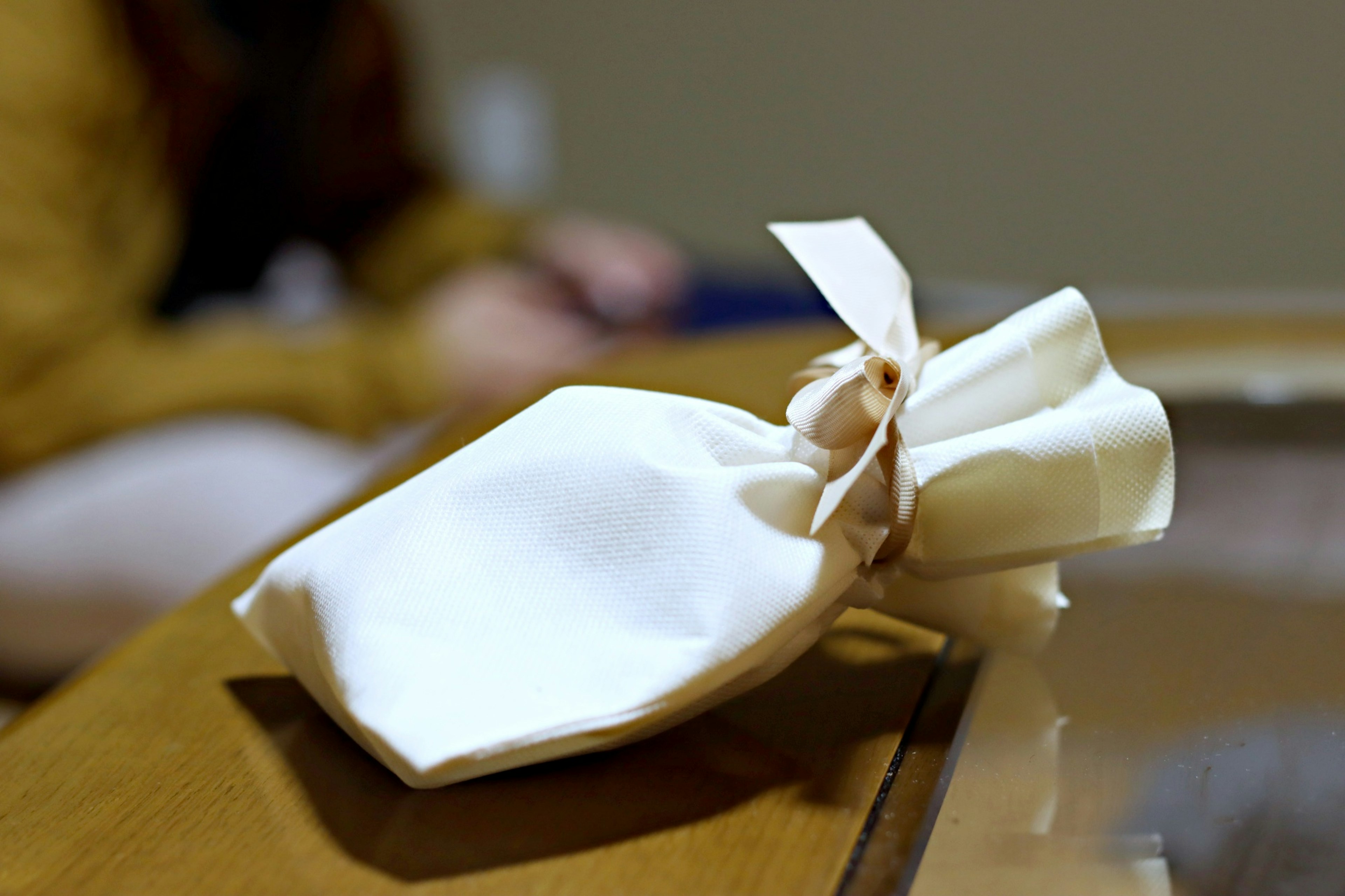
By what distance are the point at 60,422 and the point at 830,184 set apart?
1133 mm

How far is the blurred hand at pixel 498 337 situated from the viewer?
0.81 m

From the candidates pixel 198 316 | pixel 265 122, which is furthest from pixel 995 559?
pixel 265 122

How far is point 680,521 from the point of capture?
0.18 m

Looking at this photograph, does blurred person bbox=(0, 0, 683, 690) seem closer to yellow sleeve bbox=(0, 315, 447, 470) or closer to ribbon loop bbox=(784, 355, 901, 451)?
yellow sleeve bbox=(0, 315, 447, 470)

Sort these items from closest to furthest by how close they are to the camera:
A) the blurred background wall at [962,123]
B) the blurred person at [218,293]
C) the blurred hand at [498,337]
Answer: the blurred person at [218,293] < the blurred hand at [498,337] < the blurred background wall at [962,123]

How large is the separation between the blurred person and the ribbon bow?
9.8 inches

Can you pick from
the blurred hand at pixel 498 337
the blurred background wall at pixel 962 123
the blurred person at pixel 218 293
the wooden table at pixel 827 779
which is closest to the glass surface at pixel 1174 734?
the wooden table at pixel 827 779

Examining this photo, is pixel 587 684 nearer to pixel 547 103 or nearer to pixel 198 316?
pixel 198 316

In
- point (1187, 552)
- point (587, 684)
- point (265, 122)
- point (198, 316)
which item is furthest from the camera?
point (265, 122)

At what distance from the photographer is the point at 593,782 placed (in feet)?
0.60

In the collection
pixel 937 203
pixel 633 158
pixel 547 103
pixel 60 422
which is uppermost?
pixel 60 422

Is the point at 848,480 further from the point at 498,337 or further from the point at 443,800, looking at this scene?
the point at 498,337

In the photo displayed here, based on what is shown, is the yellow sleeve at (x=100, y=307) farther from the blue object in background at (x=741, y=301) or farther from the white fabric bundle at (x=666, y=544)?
the white fabric bundle at (x=666, y=544)

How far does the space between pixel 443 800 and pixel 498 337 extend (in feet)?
2.21
